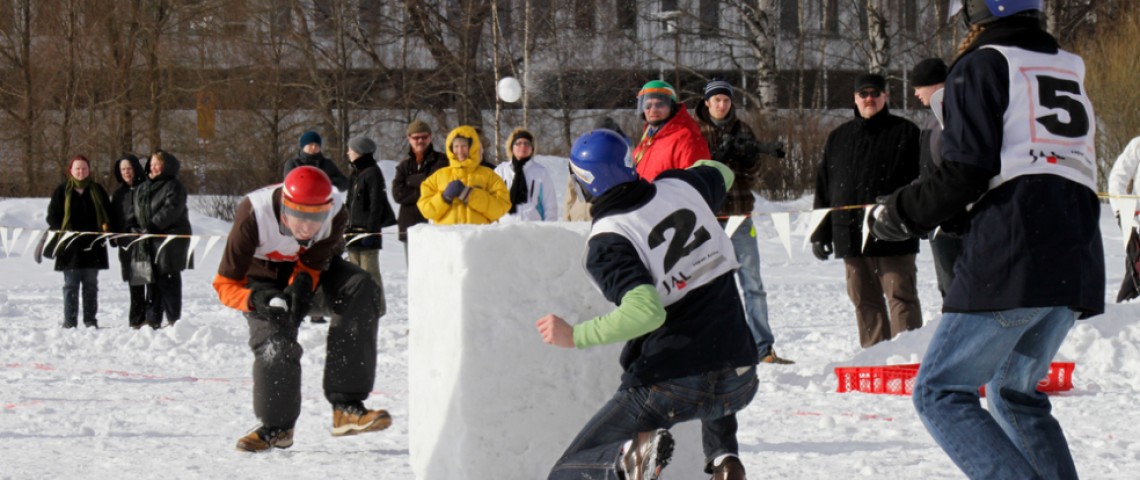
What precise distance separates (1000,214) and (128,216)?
31.1 ft

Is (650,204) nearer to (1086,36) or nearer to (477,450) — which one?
(477,450)

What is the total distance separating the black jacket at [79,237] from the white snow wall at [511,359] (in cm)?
745

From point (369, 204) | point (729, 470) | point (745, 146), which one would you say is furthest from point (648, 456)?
point (369, 204)

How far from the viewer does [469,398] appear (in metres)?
4.58

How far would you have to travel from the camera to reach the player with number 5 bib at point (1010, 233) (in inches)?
132

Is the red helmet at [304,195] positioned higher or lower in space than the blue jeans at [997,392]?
higher

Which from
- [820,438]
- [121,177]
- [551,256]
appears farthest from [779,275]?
[551,256]

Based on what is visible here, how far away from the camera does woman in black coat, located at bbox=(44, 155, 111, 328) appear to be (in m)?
11.2

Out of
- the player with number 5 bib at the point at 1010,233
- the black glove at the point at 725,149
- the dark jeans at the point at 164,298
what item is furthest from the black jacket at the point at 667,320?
the dark jeans at the point at 164,298

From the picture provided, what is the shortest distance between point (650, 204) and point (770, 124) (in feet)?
67.8

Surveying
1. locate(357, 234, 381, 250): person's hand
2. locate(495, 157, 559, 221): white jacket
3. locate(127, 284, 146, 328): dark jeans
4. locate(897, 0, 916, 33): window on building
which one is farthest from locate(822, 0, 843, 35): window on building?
locate(495, 157, 559, 221): white jacket

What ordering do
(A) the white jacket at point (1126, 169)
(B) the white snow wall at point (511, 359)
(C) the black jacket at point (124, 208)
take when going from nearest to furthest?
(B) the white snow wall at point (511, 359), (A) the white jacket at point (1126, 169), (C) the black jacket at point (124, 208)

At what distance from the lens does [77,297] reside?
11211mm

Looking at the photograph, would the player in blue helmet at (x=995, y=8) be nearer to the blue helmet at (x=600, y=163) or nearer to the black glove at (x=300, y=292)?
the blue helmet at (x=600, y=163)
